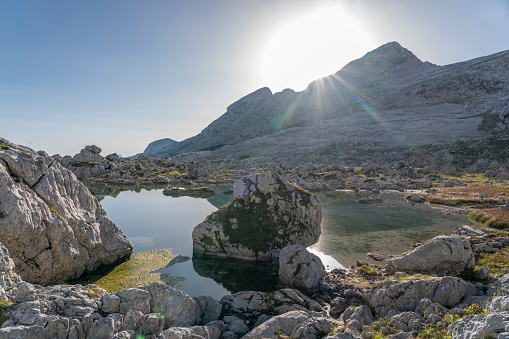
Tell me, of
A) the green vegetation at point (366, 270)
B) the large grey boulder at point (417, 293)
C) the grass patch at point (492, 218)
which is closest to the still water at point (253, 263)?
the grass patch at point (492, 218)

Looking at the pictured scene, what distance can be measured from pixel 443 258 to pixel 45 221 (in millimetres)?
34229

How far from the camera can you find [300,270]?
26.5 m

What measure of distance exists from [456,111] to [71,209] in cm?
24417

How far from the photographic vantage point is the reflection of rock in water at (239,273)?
27.2 metres

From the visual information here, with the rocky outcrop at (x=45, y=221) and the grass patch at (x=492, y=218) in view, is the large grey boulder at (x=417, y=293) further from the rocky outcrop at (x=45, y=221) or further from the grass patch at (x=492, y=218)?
the grass patch at (x=492, y=218)

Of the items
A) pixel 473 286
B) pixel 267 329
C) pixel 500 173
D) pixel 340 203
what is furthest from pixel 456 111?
pixel 267 329

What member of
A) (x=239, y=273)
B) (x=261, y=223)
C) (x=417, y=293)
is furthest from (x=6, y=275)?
(x=261, y=223)

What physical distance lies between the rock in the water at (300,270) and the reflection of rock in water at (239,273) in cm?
186

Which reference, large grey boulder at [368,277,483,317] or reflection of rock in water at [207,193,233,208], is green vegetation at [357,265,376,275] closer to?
large grey boulder at [368,277,483,317]

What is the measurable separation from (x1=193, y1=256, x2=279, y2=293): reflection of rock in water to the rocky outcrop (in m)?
10.7

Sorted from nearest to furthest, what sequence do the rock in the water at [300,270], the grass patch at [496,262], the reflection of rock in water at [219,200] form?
1. the grass patch at [496,262]
2. the rock in the water at [300,270]
3. the reflection of rock in water at [219,200]

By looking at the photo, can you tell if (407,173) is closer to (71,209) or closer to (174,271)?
(174,271)

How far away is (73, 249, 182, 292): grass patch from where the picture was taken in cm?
2495

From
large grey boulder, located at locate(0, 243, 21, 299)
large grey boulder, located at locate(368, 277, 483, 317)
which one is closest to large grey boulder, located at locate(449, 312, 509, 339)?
large grey boulder, located at locate(368, 277, 483, 317)
